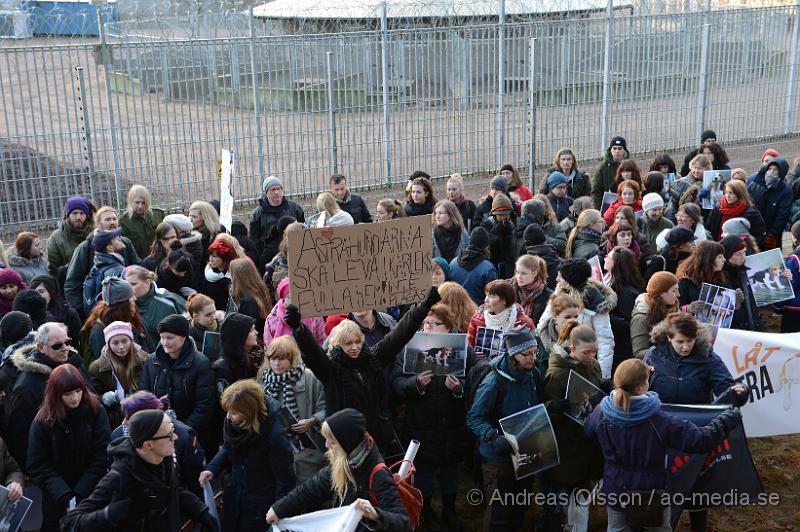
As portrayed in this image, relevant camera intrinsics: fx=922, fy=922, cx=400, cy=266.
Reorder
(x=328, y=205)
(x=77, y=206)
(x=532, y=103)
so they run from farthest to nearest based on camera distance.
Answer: (x=532, y=103) < (x=328, y=205) < (x=77, y=206)

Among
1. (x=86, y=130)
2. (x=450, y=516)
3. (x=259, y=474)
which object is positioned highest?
(x=86, y=130)

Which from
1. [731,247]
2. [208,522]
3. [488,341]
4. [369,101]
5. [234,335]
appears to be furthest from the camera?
[369,101]

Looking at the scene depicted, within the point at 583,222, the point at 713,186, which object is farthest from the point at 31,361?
the point at 713,186

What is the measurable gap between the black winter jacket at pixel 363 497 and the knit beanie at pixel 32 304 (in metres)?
2.89

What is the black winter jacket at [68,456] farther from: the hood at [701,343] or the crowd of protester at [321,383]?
the hood at [701,343]

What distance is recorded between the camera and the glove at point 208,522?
502 centimetres

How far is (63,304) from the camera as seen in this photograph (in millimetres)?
7293

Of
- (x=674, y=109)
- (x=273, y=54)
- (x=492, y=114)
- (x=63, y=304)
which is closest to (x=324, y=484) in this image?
(x=63, y=304)

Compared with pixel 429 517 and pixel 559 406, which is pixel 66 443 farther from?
pixel 559 406

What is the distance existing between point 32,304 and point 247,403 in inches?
91.1

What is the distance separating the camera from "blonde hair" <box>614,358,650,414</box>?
17.1 feet

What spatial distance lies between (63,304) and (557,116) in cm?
851

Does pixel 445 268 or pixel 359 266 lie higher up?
pixel 359 266

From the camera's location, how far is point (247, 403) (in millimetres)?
5199
